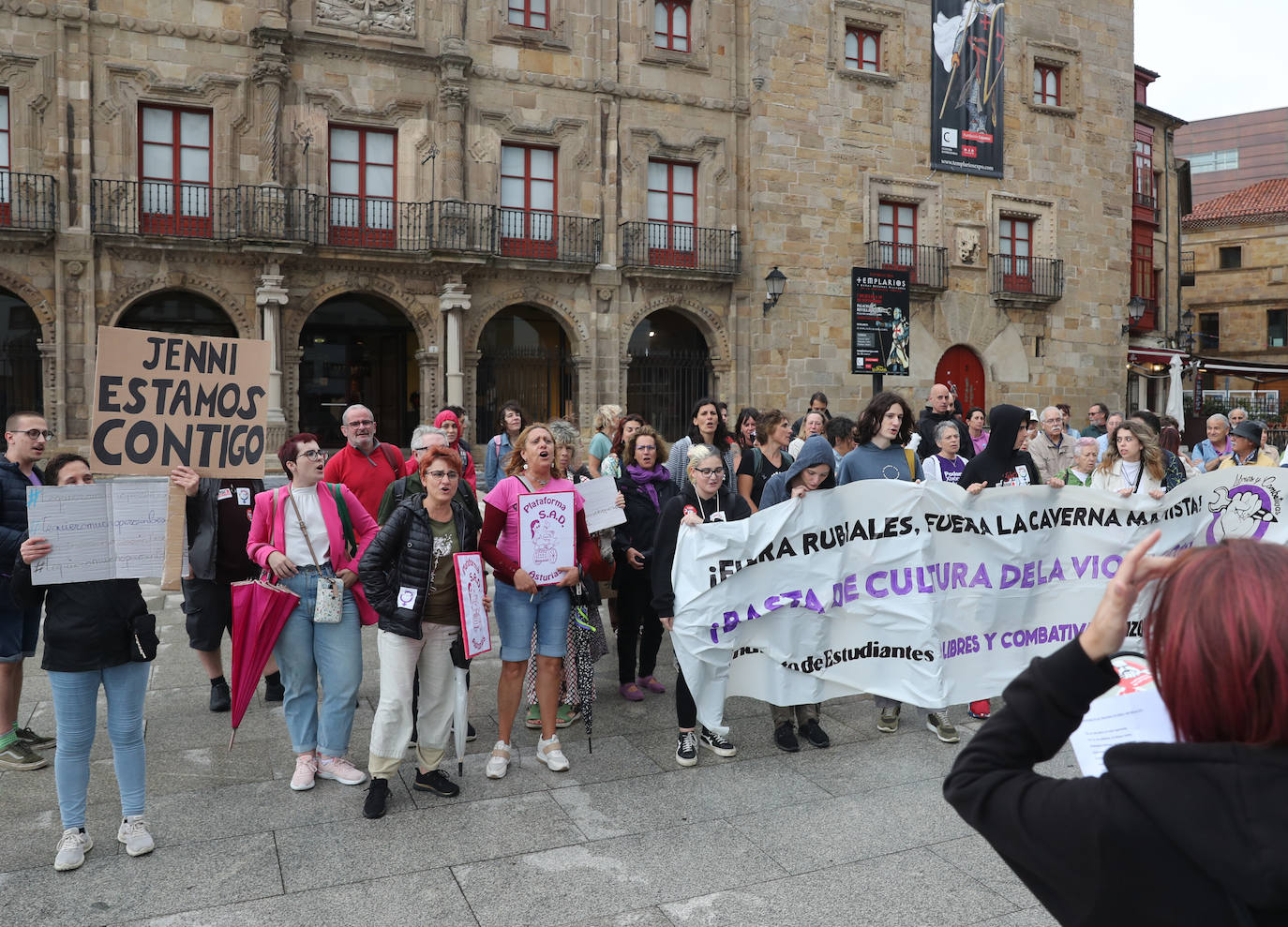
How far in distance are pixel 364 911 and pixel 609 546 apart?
372cm

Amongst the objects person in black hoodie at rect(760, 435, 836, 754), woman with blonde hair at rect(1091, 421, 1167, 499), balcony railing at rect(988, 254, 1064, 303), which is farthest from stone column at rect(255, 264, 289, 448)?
balcony railing at rect(988, 254, 1064, 303)

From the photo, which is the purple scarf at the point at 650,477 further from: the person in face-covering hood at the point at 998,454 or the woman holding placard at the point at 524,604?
the person in face-covering hood at the point at 998,454

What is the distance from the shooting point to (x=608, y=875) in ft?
13.2

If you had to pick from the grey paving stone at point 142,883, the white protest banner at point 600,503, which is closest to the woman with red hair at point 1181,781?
the grey paving stone at point 142,883

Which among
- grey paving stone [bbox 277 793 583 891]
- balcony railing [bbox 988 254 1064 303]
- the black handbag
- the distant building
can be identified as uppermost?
the distant building

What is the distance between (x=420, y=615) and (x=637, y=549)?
6.73ft

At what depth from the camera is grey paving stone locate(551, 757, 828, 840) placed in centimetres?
458

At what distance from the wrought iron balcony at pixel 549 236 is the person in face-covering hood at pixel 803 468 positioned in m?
14.9

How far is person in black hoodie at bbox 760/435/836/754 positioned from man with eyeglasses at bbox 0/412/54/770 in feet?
13.3

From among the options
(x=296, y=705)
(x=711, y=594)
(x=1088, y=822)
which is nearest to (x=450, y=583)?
(x=296, y=705)

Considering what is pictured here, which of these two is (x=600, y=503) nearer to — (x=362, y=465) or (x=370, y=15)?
(x=362, y=465)

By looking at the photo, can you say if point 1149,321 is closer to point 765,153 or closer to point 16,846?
point 765,153

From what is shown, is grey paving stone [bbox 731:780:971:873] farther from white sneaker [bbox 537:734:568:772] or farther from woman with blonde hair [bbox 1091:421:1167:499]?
woman with blonde hair [bbox 1091:421:1167:499]

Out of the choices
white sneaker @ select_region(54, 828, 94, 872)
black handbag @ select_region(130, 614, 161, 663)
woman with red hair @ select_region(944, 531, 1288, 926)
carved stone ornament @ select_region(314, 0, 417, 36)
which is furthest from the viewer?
carved stone ornament @ select_region(314, 0, 417, 36)
